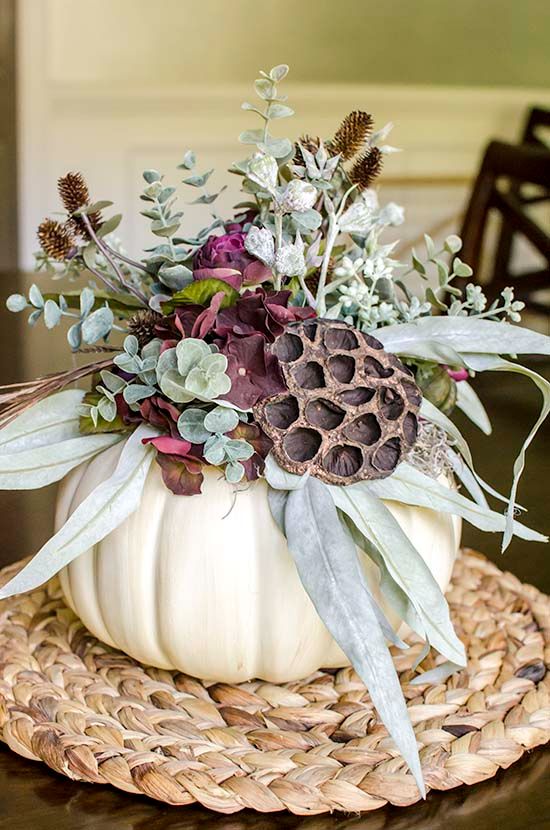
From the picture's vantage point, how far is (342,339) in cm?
60

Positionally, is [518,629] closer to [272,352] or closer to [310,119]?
[272,352]

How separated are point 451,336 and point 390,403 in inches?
2.9

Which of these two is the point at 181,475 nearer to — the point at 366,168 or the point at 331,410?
the point at 331,410

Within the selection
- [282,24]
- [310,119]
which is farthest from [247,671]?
[282,24]

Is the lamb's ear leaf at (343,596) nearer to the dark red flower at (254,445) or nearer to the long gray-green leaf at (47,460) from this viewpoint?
the dark red flower at (254,445)

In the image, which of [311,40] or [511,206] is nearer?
[511,206]

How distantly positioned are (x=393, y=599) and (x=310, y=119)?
3170mm

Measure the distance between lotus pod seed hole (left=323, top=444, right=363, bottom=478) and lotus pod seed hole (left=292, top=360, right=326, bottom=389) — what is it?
0.12 feet

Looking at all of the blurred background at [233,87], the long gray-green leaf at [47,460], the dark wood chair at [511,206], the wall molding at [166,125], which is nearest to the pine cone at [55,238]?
the long gray-green leaf at [47,460]

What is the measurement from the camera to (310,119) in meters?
3.56

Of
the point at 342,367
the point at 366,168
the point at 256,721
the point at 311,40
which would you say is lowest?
the point at 256,721

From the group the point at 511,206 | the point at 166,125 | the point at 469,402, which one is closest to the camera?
the point at 469,402

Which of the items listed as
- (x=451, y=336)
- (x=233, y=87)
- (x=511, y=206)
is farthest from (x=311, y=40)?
(x=451, y=336)

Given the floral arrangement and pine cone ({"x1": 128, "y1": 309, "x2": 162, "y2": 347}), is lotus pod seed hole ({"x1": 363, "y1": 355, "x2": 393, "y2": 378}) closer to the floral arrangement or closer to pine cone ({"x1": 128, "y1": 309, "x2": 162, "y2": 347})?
the floral arrangement
